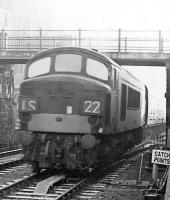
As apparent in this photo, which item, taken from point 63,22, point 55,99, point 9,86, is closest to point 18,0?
point 63,22

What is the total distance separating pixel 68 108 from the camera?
37.8 ft

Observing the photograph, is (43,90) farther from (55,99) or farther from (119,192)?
(119,192)

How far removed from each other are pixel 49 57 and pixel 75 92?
4.45 feet

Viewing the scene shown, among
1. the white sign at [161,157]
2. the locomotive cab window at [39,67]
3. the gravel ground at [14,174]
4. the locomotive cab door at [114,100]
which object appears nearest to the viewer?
the white sign at [161,157]

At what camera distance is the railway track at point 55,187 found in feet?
31.3

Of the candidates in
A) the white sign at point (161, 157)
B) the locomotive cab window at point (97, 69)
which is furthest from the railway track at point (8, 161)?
the white sign at point (161, 157)

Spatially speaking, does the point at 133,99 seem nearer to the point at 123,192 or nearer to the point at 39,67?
the point at 39,67

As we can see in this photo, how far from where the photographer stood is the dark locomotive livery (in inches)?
446

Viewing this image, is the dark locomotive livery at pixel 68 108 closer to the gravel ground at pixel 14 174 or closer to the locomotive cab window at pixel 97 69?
the locomotive cab window at pixel 97 69

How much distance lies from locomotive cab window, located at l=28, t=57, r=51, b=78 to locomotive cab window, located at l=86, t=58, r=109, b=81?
106cm

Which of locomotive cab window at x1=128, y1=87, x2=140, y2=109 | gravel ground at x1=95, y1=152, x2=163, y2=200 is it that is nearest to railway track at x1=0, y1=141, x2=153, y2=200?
gravel ground at x1=95, y1=152, x2=163, y2=200

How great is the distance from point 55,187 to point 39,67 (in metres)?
3.37

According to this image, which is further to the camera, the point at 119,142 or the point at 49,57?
the point at 119,142

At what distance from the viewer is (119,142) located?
15.0m
